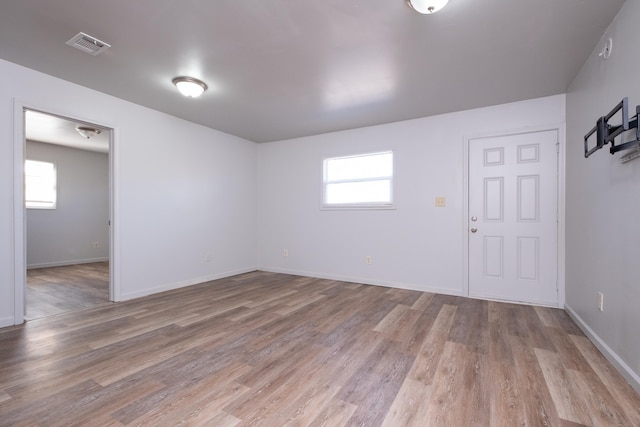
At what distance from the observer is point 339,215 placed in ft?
15.9

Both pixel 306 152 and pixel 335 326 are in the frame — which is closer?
pixel 335 326

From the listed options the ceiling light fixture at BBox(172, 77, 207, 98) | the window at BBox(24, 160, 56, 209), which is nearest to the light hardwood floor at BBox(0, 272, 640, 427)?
the ceiling light fixture at BBox(172, 77, 207, 98)

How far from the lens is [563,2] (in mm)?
1913

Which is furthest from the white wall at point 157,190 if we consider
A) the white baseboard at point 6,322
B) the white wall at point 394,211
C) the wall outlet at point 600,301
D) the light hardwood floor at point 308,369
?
the wall outlet at point 600,301

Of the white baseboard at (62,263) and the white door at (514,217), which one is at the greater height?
the white door at (514,217)

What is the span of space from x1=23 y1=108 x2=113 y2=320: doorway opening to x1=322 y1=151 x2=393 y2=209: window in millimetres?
3771

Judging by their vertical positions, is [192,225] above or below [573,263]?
above

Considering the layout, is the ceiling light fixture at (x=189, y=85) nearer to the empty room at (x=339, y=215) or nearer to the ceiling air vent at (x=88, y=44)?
the empty room at (x=339, y=215)

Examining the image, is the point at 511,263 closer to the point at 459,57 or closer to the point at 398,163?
the point at 398,163

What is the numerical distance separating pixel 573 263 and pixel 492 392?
2.10 meters

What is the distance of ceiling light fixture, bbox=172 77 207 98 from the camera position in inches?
118

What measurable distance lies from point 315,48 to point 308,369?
252 centimetres

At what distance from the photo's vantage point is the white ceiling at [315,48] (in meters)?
2.02

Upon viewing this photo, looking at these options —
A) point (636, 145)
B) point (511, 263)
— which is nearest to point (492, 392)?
point (636, 145)
